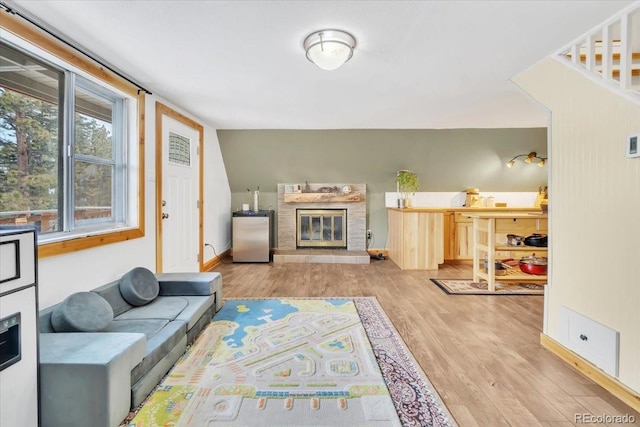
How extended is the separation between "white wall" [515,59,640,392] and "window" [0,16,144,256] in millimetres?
3312

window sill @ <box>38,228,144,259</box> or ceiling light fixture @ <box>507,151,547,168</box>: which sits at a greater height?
ceiling light fixture @ <box>507,151,547,168</box>

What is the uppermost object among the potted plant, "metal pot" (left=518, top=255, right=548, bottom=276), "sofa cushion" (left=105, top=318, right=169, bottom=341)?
the potted plant

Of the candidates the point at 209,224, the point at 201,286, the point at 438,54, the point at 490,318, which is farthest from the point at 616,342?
the point at 209,224

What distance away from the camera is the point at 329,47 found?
6.89 ft

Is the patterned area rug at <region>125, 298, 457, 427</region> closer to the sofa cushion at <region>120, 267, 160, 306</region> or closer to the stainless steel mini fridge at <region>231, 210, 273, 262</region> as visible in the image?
the sofa cushion at <region>120, 267, 160, 306</region>

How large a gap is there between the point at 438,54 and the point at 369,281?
2.67m

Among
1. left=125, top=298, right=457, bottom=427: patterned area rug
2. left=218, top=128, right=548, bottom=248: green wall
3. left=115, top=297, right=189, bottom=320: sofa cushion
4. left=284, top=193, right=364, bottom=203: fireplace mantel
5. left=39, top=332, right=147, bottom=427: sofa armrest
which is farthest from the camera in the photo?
left=284, top=193, right=364, bottom=203: fireplace mantel

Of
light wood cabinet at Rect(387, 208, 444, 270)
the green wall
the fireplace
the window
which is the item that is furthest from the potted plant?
the window

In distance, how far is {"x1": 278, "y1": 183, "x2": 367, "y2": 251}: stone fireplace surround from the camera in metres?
5.54

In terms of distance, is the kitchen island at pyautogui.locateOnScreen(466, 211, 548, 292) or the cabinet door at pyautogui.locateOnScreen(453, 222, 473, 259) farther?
the cabinet door at pyautogui.locateOnScreen(453, 222, 473, 259)

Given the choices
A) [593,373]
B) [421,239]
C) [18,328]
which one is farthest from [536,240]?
[18,328]

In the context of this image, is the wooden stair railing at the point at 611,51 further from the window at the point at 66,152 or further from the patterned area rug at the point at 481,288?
the window at the point at 66,152

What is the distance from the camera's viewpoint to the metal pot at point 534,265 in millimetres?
3646

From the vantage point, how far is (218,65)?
2.52 metres
